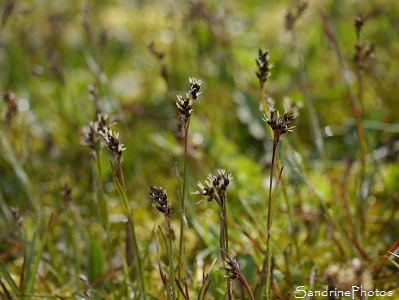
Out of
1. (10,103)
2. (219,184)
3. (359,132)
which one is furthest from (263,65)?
(10,103)

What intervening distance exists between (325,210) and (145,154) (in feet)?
3.04

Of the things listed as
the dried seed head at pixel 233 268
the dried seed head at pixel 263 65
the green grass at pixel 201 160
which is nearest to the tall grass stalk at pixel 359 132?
the green grass at pixel 201 160

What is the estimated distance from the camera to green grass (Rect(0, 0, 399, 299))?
1210mm

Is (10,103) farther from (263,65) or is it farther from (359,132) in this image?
(359,132)

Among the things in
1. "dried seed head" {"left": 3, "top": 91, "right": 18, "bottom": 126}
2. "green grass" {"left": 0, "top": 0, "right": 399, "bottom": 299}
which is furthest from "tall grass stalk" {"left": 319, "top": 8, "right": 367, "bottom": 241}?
"dried seed head" {"left": 3, "top": 91, "right": 18, "bottom": 126}

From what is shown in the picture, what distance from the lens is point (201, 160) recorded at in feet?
5.46

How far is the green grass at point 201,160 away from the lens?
3.97ft

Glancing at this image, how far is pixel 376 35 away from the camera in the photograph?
2.38 metres

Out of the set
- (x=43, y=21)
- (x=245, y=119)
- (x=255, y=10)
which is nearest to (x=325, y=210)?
(x=245, y=119)

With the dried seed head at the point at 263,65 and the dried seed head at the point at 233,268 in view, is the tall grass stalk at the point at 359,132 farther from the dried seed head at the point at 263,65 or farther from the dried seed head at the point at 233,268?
the dried seed head at the point at 233,268

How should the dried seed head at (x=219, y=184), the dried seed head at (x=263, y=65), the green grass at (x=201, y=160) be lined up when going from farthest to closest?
1. the green grass at (x=201, y=160)
2. the dried seed head at (x=263, y=65)
3. the dried seed head at (x=219, y=184)

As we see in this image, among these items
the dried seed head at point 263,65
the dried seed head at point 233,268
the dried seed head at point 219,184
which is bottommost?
the dried seed head at point 233,268

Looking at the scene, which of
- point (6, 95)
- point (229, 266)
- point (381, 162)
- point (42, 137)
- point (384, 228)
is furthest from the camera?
point (42, 137)

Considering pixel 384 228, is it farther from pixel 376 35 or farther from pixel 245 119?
pixel 376 35
